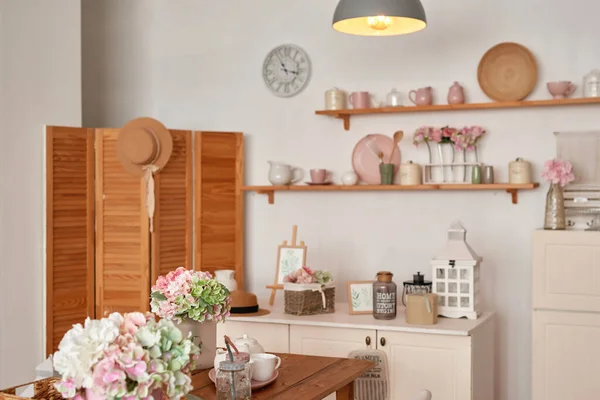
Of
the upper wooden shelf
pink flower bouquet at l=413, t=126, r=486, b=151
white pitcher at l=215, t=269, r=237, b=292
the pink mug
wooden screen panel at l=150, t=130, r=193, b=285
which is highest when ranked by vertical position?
the pink mug

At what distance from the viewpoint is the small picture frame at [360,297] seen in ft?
13.7

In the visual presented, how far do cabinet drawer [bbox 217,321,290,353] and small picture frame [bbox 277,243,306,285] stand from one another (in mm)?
410

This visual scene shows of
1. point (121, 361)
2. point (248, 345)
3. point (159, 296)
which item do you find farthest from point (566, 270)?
point (121, 361)

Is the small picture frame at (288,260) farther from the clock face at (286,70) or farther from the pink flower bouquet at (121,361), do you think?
the pink flower bouquet at (121,361)

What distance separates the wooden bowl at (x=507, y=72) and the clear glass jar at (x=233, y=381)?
2523 mm

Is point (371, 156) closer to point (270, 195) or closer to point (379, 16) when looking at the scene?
point (270, 195)

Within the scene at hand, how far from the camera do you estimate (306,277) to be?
4.16 m

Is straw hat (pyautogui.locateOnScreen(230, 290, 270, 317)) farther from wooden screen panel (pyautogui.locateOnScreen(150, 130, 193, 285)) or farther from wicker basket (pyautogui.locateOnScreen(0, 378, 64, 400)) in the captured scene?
wicker basket (pyautogui.locateOnScreen(0, 378, 64, 400))

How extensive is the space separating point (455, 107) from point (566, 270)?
42.8 inches

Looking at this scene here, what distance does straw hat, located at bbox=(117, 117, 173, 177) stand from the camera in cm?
460

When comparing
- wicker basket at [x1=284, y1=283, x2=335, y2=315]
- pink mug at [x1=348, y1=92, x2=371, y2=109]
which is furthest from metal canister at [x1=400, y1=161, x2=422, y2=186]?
wicker basket at [x1=284, y1=283, x2=335, y2=315]

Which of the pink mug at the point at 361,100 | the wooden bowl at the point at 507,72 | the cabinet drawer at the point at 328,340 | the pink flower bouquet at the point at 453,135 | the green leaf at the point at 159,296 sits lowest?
the cabinet drawer at the point at 328,340

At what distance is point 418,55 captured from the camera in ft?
15.1

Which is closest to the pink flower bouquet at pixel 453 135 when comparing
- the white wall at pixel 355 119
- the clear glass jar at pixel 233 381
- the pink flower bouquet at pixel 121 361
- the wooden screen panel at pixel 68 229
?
the white wall at pixel 355 119
